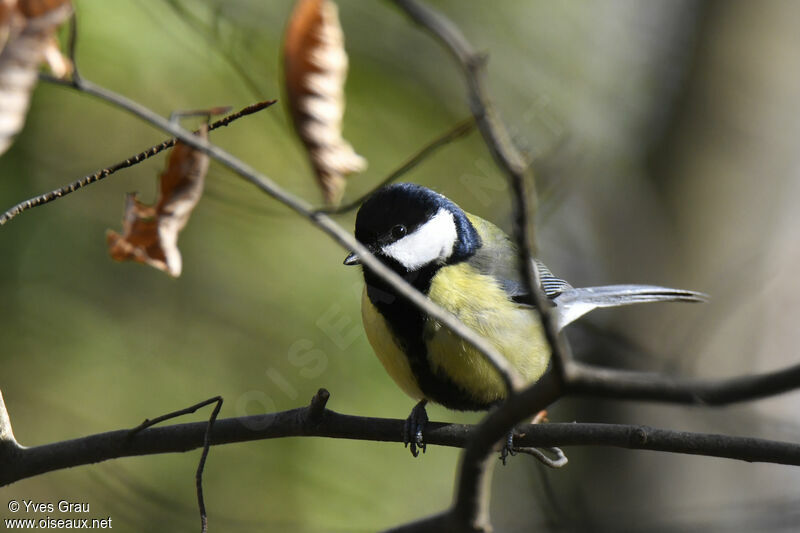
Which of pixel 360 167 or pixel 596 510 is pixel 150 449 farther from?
pixel 596 510

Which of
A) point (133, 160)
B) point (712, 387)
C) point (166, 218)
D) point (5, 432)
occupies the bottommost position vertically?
point (5, 432)

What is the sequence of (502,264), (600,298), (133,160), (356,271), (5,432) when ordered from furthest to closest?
(356,271)
(600,298)
(502,264)
(5,432)
(133,160)

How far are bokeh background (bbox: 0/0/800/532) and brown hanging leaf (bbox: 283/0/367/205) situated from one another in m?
0.97

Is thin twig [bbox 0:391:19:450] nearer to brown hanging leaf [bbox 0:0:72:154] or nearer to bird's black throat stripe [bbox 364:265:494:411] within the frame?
brown hanging leaf [bbox 0:0:72:154]

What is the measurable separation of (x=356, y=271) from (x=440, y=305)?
3.95ft

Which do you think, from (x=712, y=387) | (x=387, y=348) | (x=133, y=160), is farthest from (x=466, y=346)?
(x=712, y=387)

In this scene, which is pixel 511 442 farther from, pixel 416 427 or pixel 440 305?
pixel 440 305

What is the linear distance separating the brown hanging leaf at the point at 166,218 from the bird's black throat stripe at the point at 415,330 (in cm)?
64

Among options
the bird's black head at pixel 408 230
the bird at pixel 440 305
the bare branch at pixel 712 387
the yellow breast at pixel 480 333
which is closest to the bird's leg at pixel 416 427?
the bird at pixel 440 305

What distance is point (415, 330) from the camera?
2.19m

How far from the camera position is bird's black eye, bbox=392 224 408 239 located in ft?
7.70

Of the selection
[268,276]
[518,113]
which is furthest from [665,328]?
[268,276]

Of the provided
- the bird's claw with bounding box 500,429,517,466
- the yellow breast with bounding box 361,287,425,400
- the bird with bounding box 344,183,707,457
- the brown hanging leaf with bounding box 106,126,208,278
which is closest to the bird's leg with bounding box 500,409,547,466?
the bird's claw with bounding box 500,429,517,466

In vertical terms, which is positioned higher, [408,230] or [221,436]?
[408,230]
